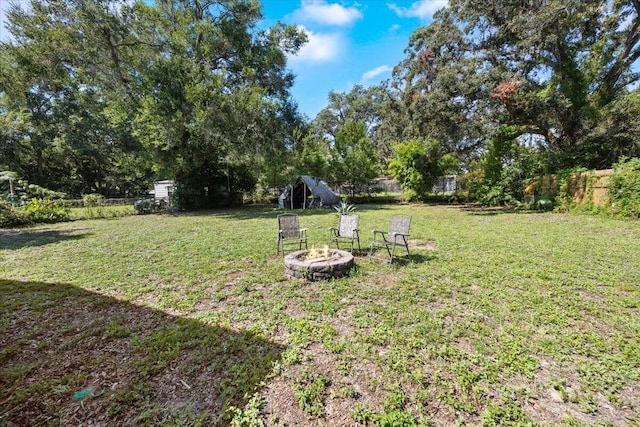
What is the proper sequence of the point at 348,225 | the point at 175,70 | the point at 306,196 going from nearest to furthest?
the point at 348,225, the point at 175,70, the point at 306,196

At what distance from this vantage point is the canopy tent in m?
16.8

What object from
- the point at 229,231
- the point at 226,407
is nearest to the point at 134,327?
the point at 226,407

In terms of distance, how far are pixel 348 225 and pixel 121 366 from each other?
14.1 feet

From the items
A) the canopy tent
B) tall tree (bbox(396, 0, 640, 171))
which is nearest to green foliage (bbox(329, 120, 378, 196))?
the canopy tent

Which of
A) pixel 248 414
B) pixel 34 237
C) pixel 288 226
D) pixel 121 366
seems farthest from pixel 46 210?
pixel 248 414

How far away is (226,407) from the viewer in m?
1.98

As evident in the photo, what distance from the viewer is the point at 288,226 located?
Answer: 5879mm

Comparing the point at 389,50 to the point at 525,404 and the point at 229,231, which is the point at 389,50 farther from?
the point at 525,404

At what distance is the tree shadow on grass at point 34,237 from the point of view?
23.7ft

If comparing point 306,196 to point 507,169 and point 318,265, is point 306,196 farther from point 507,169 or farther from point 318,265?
point 318,265

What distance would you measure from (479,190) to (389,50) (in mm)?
10391

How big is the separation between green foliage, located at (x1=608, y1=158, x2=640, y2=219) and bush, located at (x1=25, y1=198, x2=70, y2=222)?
22106mm

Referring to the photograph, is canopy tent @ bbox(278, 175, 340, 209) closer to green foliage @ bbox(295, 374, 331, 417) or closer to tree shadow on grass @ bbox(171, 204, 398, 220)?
tree shadow on grass @ bbox(171, 204, 398, 220)

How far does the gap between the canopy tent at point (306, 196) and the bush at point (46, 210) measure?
34.4ft
